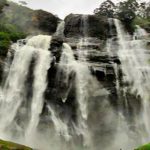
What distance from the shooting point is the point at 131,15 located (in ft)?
145

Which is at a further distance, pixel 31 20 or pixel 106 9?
pixel 106 9

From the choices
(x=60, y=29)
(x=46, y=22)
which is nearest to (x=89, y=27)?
(x=60, y=29)

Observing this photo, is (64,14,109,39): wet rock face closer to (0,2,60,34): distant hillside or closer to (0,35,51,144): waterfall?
(0,2,60,34): distant hillside

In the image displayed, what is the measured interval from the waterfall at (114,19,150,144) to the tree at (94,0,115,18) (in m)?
20.3

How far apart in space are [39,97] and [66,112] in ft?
8.32

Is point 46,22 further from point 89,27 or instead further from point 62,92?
point 62,92

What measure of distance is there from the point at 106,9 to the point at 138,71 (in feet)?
92.0

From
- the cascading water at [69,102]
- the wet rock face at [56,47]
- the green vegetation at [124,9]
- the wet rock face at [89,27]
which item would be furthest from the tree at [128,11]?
the cascading water at [69,102]

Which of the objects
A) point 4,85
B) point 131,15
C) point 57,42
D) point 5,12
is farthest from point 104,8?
point 4,85

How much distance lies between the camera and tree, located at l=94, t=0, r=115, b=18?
5562 cm

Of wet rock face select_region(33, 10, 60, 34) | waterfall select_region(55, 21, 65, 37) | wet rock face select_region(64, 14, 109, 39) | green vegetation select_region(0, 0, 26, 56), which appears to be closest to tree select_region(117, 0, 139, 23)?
wet rock face select_region(64, 14, 109, 39)

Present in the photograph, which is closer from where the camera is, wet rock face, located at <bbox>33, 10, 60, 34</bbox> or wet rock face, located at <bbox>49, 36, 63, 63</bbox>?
wet rock face, located at <bbox>49, 36, 63, 63</bbox>

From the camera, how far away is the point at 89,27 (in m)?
37.8

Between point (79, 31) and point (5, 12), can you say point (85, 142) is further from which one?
point (5, 12)
